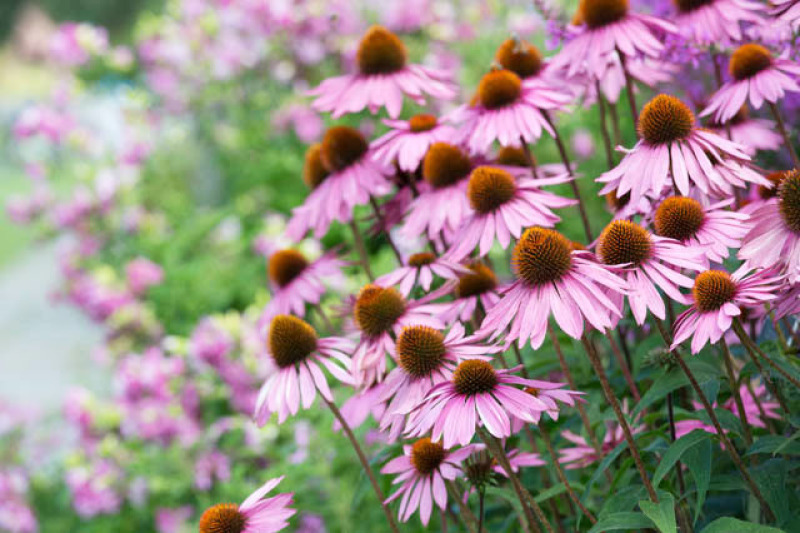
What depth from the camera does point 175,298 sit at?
159 inches

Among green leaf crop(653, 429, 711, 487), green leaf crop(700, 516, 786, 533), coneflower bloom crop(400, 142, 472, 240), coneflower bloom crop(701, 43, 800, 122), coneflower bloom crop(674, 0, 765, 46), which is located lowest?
green leaf crop(700, 516, 786, 533)

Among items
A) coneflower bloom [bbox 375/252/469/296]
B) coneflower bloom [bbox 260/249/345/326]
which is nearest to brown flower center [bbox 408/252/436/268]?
coneflower bloom [bbox 375/252/469/296]

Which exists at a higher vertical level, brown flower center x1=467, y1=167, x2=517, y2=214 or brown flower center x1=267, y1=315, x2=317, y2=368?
brown flower center x1=467, y1=167, x2=517, y2=214

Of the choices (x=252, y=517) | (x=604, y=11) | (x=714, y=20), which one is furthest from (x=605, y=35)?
(x=252, y=517)

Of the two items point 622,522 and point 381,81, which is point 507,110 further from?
point 622,522

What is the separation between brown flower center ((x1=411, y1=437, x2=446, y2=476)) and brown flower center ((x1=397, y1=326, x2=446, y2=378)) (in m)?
0.09

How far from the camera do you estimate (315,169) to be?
57.5 inches

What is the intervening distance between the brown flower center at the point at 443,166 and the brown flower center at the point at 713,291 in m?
0.45

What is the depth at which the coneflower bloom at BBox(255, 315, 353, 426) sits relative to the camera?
1.06m

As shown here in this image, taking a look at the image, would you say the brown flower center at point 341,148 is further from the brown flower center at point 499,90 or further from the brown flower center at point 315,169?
the brown flower center at point 499,90

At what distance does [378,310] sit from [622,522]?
1.34 ft

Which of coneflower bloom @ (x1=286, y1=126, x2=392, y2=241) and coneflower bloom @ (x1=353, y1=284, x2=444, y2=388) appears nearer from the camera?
coneflower bloom @ (x1=353, y1=284, x2=444, y2=388)

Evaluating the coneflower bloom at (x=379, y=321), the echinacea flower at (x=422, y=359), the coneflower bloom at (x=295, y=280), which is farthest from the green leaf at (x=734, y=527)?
the coneflower bloom at (x=295, y=280)

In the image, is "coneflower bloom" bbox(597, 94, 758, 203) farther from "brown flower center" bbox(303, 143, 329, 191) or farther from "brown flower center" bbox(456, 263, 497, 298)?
"brown flower center" bbox(303, 143, 329, 191)
